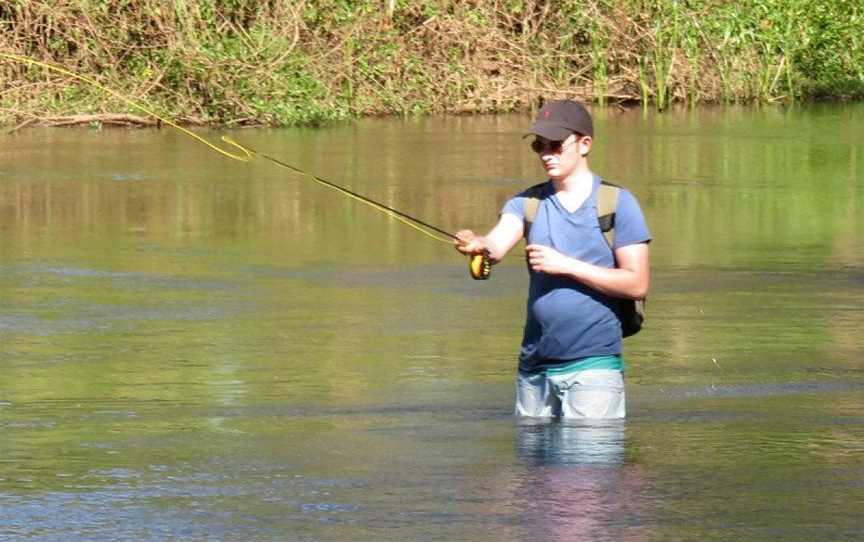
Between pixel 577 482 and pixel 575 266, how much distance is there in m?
0.67

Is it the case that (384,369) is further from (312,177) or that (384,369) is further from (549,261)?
(549,261)

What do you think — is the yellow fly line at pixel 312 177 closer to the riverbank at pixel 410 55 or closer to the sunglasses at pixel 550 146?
the sunglasses at pixel 550 146

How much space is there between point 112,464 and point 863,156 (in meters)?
13.5

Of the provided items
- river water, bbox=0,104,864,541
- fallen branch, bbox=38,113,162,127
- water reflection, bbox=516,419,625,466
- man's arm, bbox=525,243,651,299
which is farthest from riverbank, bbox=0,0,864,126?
man's arm, bbox=525,243,651,299

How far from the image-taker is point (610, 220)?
6496 millimetres

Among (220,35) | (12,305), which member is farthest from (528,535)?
(220,35)

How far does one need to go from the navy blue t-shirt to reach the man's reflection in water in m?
0.29

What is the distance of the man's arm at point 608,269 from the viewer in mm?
6344

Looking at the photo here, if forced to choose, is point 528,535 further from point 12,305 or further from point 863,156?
point 863,156

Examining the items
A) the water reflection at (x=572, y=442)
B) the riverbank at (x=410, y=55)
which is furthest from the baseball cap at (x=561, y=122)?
the riverbank at (x=410, y=55)

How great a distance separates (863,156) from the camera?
62.6 ft

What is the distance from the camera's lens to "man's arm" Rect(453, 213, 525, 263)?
6570 mm

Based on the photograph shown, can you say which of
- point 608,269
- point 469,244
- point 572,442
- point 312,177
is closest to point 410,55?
point 312,177

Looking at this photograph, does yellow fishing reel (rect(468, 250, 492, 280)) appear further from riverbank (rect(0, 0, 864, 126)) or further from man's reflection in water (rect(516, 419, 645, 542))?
riverbank (rect(0, 0, 864, 126))
